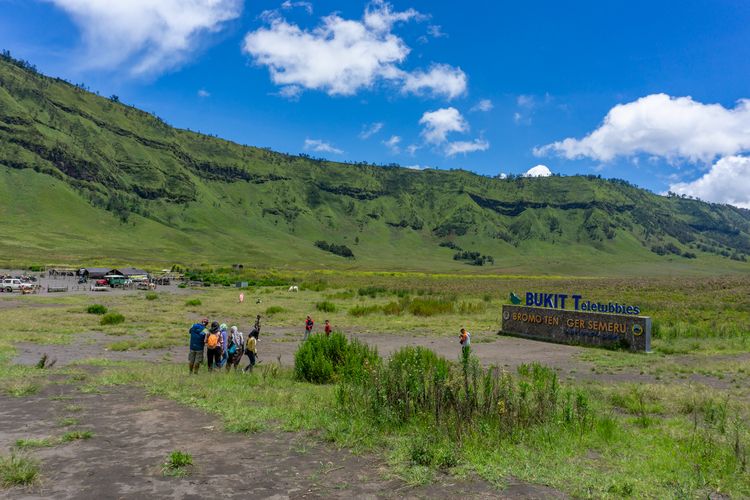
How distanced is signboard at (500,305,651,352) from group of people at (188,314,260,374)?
65.1 ft

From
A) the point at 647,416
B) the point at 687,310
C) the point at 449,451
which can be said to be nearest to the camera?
the point at 449,451

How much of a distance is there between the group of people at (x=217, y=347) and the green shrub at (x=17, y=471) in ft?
26.9

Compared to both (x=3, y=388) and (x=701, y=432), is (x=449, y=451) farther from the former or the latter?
(x=3, y=388)

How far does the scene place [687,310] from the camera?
39.9 metres

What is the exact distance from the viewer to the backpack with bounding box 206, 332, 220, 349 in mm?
16062

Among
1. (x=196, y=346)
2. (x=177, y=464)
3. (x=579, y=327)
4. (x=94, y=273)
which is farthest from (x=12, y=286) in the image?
(x=177, y=464)

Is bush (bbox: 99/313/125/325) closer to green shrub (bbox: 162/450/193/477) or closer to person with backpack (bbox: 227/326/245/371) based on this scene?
person with backpack (bbox: 227/326/245/371)

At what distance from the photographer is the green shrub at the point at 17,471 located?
6492mm

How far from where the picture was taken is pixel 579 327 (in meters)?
28.3

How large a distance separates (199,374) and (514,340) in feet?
67.1

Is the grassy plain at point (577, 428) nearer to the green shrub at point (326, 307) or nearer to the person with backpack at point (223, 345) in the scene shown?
the person with backpack at point (223, 345)

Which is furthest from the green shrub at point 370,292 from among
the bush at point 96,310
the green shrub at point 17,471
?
the green shrub at point 17,471

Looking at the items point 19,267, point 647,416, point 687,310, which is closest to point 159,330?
point 647,416

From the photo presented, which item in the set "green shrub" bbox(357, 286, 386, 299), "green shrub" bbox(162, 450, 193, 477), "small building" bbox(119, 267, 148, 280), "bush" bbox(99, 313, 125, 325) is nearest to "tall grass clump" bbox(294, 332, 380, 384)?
"green shrub" bbox(162, 450, 193, 477)
